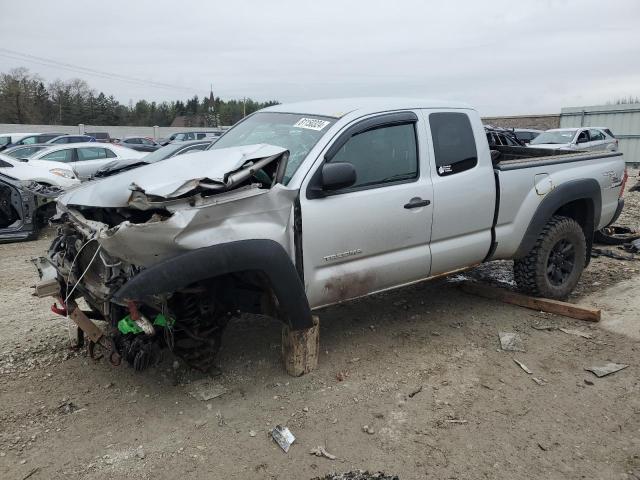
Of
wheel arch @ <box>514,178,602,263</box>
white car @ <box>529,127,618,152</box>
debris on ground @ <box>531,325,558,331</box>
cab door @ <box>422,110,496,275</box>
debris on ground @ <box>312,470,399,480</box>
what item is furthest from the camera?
white car @ <box>529,127,618,152</box>

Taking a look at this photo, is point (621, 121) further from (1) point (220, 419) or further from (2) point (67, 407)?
(2) point (67, 407)

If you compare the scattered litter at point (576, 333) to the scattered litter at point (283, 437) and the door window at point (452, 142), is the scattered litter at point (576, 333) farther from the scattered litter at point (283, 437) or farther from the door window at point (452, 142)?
the scattered litter at point (283, 437)

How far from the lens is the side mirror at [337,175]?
11.3ft

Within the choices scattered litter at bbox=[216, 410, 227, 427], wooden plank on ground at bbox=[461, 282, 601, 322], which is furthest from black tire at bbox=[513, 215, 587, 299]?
scattered litter at bbox=[216, 410, 227, 427]

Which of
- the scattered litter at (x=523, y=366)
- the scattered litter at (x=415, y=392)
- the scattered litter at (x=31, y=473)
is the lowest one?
the scattered litter at (x=523, y=366)

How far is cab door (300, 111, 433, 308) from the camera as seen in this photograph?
140 inches

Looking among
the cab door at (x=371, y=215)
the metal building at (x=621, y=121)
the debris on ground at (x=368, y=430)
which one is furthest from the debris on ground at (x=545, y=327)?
the metal building at (x=621, y=121)

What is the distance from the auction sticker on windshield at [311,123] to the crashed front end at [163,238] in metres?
0.55

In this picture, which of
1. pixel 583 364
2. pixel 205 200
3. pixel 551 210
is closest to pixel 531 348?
pixel 583 364

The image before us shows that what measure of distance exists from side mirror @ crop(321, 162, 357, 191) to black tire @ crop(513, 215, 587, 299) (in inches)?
95.9

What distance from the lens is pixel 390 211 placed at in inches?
152

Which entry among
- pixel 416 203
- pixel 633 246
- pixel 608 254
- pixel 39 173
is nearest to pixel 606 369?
pixel 416 203

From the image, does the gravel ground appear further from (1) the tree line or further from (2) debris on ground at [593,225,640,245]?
(1) the tree line

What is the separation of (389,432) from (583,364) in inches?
72.5
